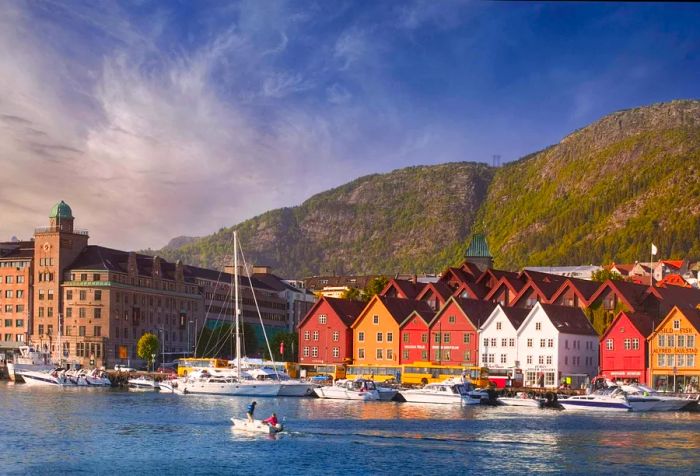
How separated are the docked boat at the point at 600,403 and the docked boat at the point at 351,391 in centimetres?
2496

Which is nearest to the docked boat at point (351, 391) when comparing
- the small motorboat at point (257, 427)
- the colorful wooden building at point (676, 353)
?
the colorful wooden building at point (676, 353)

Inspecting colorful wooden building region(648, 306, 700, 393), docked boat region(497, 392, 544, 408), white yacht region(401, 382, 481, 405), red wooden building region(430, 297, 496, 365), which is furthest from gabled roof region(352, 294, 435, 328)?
colorful wooden building region(648, 306, 700, 393)

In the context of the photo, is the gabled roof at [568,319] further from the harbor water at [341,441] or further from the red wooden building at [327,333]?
the red wooden building at [327,333]

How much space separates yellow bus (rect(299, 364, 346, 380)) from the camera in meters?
165

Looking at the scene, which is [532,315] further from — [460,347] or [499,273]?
[499,273]

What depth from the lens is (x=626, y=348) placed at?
145 meters

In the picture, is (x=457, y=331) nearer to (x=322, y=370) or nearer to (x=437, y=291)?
(x=437, y=291)

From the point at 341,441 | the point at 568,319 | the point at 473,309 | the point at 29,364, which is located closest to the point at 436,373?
the point at 473,309

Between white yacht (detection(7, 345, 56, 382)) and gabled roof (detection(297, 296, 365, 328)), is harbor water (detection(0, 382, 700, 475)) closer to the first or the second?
gabled roof (detection(297, 296, 365, 328))

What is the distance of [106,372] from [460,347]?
57.0m

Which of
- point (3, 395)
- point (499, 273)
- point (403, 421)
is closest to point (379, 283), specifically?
point (499, 273)

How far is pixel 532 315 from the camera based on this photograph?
150m

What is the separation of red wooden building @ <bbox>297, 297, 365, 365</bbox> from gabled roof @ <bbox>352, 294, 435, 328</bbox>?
7.35ft

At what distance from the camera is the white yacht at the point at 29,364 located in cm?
17112
